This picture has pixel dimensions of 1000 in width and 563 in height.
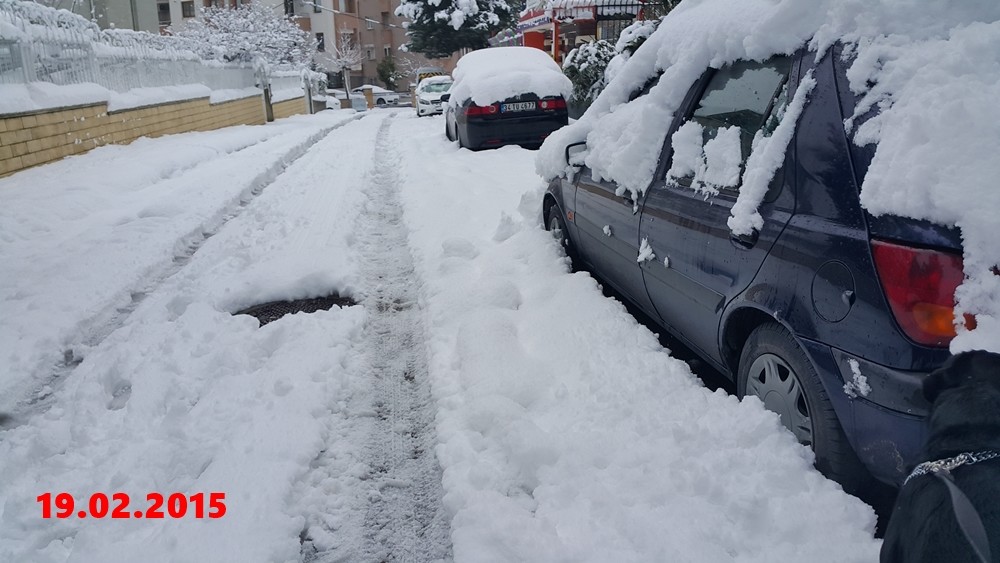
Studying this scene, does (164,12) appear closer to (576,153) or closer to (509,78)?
(509,78)

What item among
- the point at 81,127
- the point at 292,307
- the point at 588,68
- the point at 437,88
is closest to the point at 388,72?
the point at 437,88

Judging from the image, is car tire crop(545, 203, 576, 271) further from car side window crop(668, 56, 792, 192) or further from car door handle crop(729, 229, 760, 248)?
car door handle crop(729, 229, 760, 248)

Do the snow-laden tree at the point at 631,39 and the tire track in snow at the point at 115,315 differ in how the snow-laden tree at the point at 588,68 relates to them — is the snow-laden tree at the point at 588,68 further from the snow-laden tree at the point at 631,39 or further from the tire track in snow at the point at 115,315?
the tire track in snow at the point at 115,315

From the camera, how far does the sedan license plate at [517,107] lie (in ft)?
37.7

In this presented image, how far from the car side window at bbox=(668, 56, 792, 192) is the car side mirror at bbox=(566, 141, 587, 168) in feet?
4.28

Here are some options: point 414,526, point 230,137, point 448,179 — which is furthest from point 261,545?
point 230,137

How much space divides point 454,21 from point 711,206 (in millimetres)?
43174

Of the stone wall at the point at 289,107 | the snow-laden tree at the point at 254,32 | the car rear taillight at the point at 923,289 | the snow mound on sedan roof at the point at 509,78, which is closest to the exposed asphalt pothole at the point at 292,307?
the car rear taillight at the point at 923,289

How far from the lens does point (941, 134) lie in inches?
77.6

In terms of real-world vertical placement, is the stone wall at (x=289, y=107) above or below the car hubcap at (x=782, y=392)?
above

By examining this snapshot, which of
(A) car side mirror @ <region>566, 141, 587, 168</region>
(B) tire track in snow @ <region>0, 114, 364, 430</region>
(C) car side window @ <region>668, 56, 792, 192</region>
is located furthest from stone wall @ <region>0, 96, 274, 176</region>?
(C) car side window @ <region>668, 56, 792, 192</region>

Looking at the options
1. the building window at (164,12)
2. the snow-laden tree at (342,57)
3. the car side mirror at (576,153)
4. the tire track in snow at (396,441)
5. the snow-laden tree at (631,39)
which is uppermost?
the building window at (164,12)

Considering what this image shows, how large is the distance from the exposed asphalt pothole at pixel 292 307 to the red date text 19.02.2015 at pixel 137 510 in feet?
6.34

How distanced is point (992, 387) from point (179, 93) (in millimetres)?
17457
